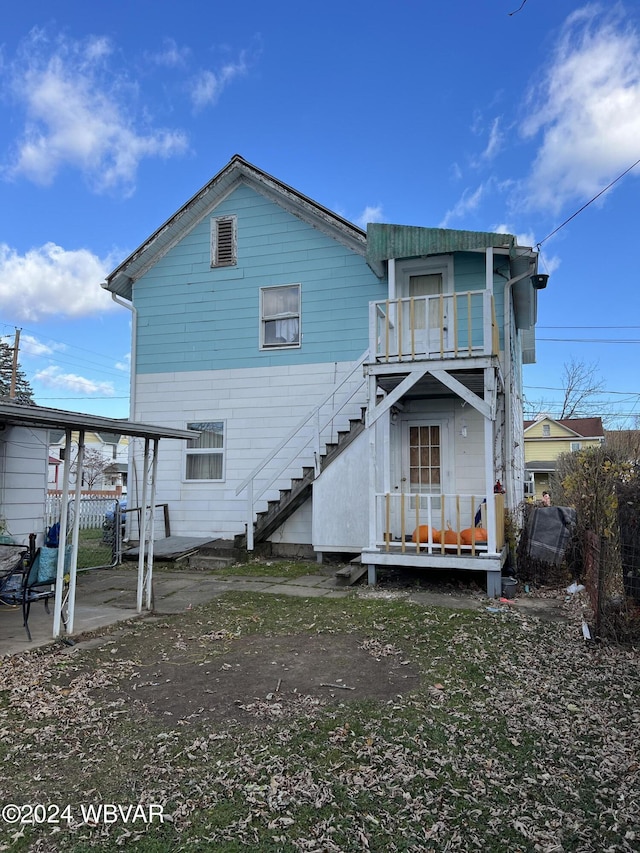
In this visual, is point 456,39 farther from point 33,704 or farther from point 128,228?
point 128,228

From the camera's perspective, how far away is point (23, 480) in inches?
362

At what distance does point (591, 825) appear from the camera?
2621 mm

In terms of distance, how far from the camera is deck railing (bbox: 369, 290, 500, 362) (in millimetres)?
8086

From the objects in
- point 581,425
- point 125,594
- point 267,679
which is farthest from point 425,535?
point 581,425

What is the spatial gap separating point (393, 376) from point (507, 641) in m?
4.28

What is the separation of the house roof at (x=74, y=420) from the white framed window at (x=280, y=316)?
4.90m

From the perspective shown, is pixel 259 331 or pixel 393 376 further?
pixel 259 331

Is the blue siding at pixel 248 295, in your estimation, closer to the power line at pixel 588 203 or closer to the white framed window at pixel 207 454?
the white framed window at pixel 207 454

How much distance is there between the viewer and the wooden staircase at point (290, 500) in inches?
405

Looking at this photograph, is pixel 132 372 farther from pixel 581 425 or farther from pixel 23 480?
pixel 581 425

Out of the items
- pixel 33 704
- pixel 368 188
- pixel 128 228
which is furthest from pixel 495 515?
pixel 128 228

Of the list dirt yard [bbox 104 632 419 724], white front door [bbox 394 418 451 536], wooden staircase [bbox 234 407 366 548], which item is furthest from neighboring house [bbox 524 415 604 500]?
dirt yard [bbox 104 632 419 724]

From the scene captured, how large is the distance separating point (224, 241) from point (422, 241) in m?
4.90

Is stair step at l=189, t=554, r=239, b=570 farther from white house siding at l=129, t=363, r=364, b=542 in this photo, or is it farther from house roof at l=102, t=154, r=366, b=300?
house roof at l=102, t=154, r=366, b=300
